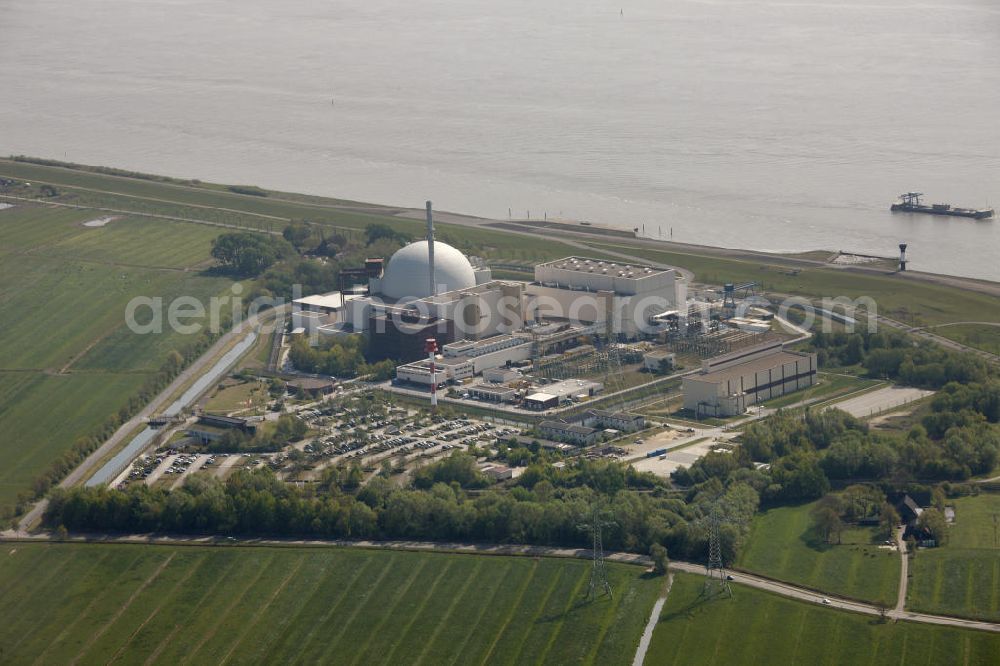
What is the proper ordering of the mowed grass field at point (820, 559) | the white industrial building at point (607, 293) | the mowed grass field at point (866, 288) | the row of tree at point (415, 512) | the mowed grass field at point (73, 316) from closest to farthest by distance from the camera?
the mowed grass field at point (820, 559) → the row of tree at point (415, 512) → the mowed grass field at point (73, 316) → the white industrial building at point (607, 293) → the mowed grass field at point (866, 288)

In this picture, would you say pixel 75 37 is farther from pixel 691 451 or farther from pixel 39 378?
pixel 691 451

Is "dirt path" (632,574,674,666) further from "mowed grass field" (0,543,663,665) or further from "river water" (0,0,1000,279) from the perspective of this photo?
"river water" (0,0,1000,279)

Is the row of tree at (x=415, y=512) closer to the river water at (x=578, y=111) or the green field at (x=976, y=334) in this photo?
the green field at (x=976, y=334)

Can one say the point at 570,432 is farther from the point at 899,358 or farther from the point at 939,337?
the point at 939,337

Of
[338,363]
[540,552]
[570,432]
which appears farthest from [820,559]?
[338,363]

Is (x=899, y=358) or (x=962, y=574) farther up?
(x=899, y=358)

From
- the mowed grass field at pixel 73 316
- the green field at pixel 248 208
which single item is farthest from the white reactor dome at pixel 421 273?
the green field at pixel 248 208
